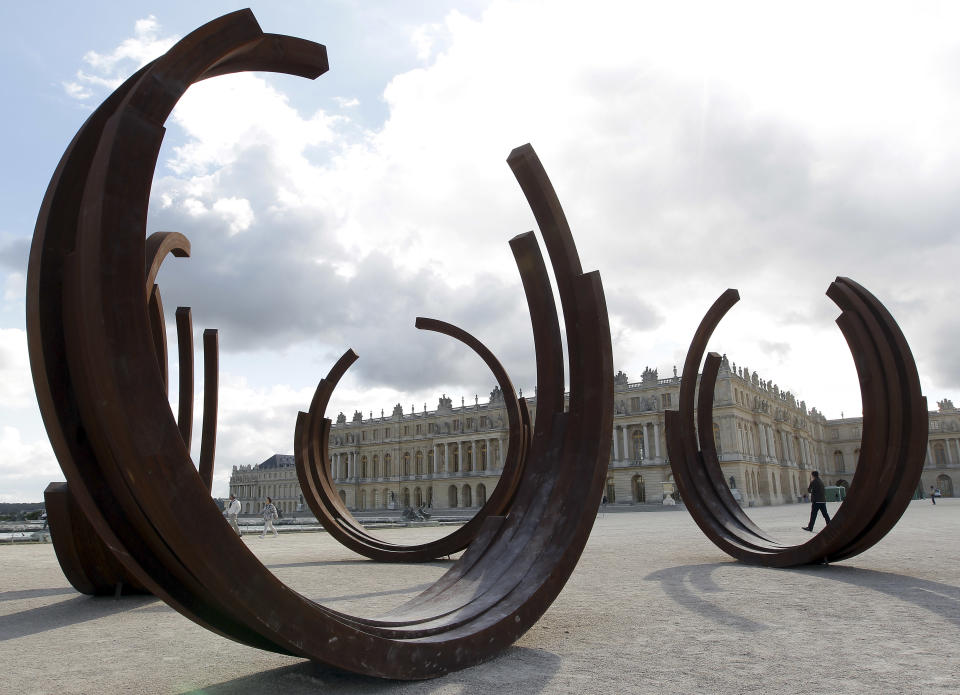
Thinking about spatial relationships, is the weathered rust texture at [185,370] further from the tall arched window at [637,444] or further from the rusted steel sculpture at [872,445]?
the tall arched window at [637,444]

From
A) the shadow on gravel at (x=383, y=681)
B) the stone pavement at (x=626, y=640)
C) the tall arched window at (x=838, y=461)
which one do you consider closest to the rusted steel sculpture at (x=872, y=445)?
the stone pavement at (x=626, y=640)

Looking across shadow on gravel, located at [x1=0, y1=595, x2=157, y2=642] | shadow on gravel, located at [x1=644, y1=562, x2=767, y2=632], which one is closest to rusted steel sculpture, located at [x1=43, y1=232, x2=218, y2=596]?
shadow on gravel, located at [x1=0, y1=595, x2=157, y2=642]

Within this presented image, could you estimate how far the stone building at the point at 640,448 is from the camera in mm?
59750

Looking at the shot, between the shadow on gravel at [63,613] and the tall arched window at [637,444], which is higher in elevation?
the tall arched window at [637,444]

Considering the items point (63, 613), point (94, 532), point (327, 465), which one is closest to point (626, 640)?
point (63, 613)

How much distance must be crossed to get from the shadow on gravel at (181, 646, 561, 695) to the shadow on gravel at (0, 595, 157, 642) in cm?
318

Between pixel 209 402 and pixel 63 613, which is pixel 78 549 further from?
pixel 209 402

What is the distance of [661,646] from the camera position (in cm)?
489

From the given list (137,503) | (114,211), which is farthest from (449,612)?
(114,211)

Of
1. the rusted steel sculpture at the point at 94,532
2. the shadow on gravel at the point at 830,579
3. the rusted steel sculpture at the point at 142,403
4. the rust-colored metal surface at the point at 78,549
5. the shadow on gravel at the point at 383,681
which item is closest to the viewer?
the rusted steel sculpture at the point at 142,403

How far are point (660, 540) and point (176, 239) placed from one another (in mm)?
12415

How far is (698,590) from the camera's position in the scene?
7.51 m

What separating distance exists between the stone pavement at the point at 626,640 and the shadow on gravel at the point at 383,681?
0.05ft

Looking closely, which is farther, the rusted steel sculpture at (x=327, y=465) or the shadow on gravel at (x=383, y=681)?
the rusted steel sculpture at (x=327, y=465)
